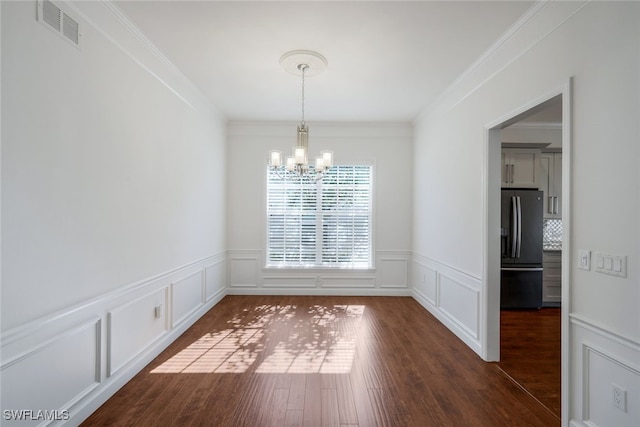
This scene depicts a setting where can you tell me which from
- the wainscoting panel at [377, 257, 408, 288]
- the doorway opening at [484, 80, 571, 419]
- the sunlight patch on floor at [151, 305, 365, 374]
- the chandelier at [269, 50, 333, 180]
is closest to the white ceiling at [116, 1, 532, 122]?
the chandelier at [269, 50, 333, 180]

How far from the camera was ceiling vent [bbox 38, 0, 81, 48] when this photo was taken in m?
1.85

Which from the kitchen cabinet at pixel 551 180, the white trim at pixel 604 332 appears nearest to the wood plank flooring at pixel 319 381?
the white trim at pixel 604 332

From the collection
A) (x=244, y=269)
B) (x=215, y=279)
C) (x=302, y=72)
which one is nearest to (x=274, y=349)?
(x=215, y=279)

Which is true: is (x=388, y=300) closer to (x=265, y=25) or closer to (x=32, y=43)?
(x=265, y=25)

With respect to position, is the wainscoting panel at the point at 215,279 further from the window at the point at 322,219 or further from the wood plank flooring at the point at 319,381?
the window at the point at 322,219

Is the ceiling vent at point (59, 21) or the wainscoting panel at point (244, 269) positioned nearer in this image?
the ceiling vent at point (59, 21)

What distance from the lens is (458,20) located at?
2.52m

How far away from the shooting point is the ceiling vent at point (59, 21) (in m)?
1.85

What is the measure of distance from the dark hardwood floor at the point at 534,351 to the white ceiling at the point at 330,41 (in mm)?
3050

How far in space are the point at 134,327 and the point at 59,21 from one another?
2355 millimetres

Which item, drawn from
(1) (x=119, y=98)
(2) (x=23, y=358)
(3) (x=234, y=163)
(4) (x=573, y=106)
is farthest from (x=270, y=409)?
(3) (x=234, y=163)

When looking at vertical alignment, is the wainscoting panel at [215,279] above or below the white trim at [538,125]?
Answer: below

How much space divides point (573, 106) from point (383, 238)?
365 centimetres

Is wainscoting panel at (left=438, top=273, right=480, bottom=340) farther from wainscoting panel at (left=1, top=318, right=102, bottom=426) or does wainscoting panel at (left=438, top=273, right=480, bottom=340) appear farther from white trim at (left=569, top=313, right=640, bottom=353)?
wainscoting panel at (left=1, top=318, right=102, bottom=426)
